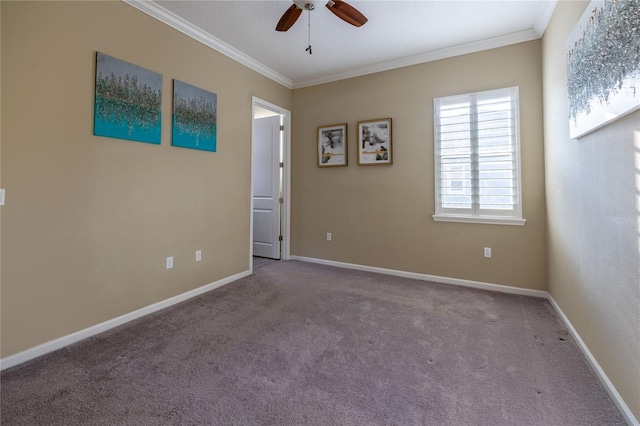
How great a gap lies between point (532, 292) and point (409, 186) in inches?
68.8

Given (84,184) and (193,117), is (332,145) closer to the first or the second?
(193,117)

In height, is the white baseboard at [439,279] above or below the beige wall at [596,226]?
below

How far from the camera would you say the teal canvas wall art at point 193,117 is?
9.11 ft

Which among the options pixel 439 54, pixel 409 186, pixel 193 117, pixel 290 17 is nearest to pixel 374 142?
pixel 409 186

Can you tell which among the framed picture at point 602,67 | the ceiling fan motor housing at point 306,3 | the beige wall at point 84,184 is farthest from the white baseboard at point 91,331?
the framed picture at point 602,67

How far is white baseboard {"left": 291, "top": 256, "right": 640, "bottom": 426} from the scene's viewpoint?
4.62 ft

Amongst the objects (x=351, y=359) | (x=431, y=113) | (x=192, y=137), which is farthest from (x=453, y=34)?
(x=351, y=359)

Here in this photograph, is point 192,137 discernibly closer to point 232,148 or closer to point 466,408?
point 232,148

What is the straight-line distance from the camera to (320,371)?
173 cm

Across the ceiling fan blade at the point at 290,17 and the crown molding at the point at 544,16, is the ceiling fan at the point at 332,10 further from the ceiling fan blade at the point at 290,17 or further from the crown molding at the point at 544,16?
the crown molding at the point at 544,16

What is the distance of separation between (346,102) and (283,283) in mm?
2676

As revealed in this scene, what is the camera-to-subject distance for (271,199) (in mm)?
4562

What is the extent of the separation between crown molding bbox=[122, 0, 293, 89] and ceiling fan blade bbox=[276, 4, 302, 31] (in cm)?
108

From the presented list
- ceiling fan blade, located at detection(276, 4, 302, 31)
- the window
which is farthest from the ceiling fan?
the window
